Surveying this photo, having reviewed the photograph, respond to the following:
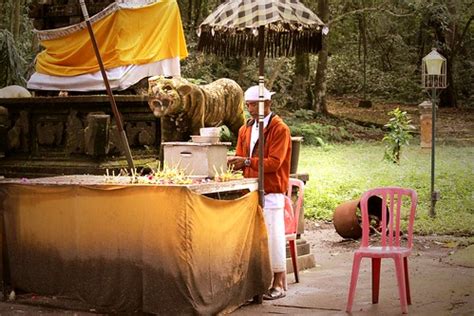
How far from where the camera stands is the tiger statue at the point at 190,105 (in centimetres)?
889

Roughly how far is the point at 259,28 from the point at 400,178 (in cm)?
889

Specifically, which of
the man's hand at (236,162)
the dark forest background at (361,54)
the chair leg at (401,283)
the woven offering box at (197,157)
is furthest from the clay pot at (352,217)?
the dark forest background at (361,54)

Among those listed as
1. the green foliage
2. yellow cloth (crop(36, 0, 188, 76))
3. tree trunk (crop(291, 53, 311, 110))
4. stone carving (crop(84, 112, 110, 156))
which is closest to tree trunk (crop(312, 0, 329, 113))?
tree trunk (crop(291, 53, 311, 110))

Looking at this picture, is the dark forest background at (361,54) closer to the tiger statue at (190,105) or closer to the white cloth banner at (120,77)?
the white cloth banner at (120,77)

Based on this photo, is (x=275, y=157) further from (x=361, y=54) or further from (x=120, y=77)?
(x=361, y=54)

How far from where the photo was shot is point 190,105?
923 centimetres

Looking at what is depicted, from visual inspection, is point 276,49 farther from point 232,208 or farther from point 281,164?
point 232,208

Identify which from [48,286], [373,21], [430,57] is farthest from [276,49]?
A: [373,21]

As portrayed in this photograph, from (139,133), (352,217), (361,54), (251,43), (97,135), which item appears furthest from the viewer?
(361,54)

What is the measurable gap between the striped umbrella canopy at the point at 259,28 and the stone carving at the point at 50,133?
398 cm

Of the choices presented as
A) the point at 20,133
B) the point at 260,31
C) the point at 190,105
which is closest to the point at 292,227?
the point at 260,31

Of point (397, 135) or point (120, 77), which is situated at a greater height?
point (120, 77)

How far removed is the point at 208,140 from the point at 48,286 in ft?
5.95

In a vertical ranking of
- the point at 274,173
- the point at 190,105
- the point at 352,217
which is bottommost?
the point at 352,217
